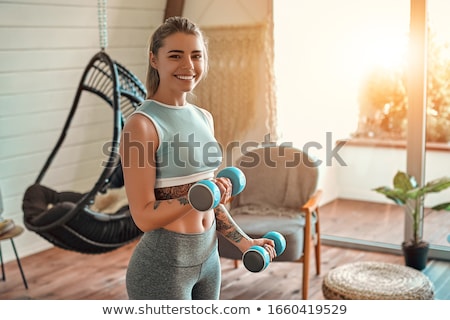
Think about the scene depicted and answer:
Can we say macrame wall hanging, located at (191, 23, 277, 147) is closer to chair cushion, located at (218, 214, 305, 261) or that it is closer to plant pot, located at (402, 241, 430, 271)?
chair cushion, located at (218, 214, 305, 261)

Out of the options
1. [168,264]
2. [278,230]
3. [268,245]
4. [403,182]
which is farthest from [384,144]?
[168,264]

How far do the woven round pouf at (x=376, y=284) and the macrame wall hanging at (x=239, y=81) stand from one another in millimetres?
1206

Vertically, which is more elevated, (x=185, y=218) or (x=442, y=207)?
(x=185, y=218)

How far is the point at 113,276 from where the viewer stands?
3.55m

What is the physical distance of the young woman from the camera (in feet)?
4.49

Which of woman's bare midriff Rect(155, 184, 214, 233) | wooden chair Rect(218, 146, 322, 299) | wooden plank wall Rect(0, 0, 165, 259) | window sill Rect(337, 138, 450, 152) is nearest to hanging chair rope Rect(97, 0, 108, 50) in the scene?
wooden plank wall Rect(0, 0, 165, 259)

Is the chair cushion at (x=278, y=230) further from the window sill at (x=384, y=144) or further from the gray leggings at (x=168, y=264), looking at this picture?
the gray leggings at (x=168, y=264)

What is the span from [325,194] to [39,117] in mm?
1851

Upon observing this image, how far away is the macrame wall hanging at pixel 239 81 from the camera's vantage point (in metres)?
3.96

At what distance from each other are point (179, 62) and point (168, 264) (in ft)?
1.51

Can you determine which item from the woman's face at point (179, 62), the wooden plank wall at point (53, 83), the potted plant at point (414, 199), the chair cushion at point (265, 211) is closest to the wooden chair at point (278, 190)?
the chair cushion at point (265, 211)

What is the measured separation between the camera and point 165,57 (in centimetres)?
141

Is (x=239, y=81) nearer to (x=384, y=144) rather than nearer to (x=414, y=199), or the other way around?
(x=384, y=144)
